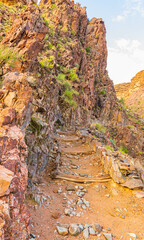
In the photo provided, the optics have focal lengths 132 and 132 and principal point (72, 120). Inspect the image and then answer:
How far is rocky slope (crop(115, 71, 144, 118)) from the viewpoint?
47.1 m

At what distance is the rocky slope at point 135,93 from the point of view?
47112 mm

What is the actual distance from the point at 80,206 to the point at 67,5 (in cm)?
2790

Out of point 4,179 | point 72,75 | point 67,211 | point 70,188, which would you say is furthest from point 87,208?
point 72,75

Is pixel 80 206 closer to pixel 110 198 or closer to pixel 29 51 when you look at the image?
pixel 110 198

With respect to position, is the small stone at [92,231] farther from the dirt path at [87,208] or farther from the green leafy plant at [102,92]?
the green leafy plant at [102,92]

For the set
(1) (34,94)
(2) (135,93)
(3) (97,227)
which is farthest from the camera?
(2) (135,93)

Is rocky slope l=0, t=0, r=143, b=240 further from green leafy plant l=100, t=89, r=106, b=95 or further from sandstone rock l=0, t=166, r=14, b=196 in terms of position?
green leafy plant l=100, t=89, r=106, b=95

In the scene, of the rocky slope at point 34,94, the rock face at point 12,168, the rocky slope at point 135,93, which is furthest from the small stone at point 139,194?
the rocky slope at point 135,93

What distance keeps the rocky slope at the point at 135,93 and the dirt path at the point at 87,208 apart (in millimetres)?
43171

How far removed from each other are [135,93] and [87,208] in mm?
59334

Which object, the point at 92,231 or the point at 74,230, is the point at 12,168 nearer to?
the point at 74,230

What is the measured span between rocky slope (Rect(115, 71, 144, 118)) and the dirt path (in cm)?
4317

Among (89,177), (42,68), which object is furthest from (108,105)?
(89,177)

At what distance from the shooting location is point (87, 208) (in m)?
3.70
